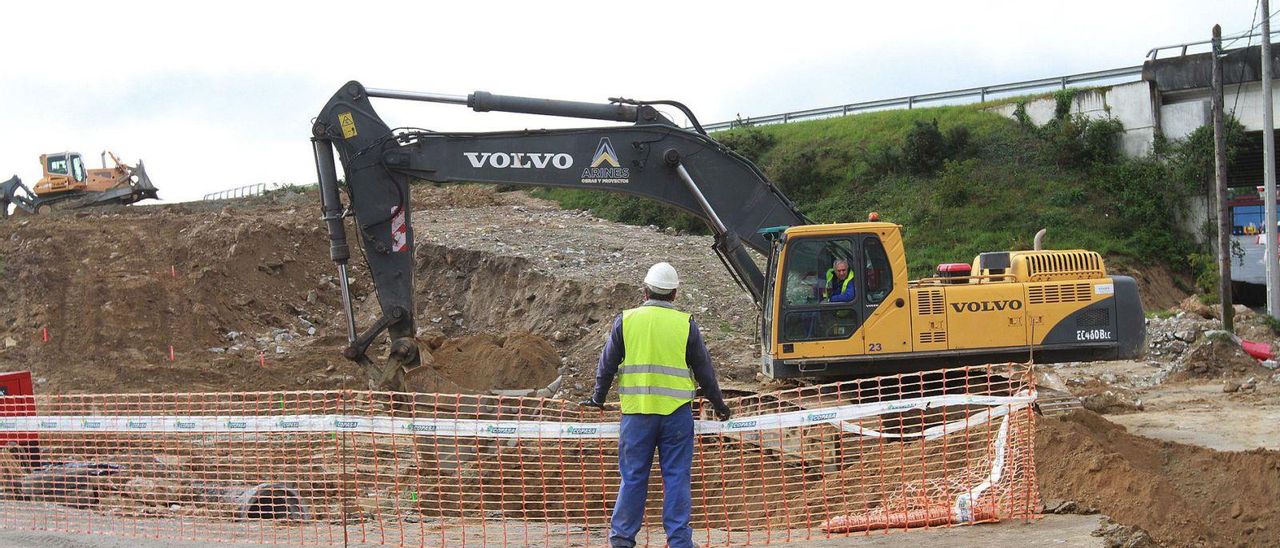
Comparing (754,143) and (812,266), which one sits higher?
(754,143)

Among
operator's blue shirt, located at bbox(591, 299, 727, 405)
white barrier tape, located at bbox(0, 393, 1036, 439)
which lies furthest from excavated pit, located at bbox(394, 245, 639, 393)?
operator's blue shirt, located at bbox(591, 299, 727, 405)

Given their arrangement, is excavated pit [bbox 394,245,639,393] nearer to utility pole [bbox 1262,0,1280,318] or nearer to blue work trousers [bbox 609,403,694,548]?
blue work trousers [bbox 609,403,694,548]

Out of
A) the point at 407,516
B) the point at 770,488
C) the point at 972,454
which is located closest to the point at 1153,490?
the point at 972,454

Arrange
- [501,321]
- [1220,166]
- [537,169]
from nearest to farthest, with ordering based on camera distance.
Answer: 1. [537,169]
2. [1220,166]
3. [501,321]

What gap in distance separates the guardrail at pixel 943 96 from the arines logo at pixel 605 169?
21.8 metres

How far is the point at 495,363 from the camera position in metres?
15.8

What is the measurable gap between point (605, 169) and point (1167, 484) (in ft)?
21.4

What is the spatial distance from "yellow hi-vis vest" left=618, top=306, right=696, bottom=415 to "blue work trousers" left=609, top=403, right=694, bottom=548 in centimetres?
8

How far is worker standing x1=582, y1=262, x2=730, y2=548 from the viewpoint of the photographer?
6.48 meters

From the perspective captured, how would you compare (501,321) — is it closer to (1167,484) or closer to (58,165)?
(1167,484)

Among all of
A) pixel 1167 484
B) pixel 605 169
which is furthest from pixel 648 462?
pixel 605 169

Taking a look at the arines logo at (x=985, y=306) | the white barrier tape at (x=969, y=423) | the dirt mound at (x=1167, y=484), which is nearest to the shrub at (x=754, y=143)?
Result: the arines logo at (x=985, y=306)

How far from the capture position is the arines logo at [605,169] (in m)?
12.4

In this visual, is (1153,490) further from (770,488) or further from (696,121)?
(696,121)
